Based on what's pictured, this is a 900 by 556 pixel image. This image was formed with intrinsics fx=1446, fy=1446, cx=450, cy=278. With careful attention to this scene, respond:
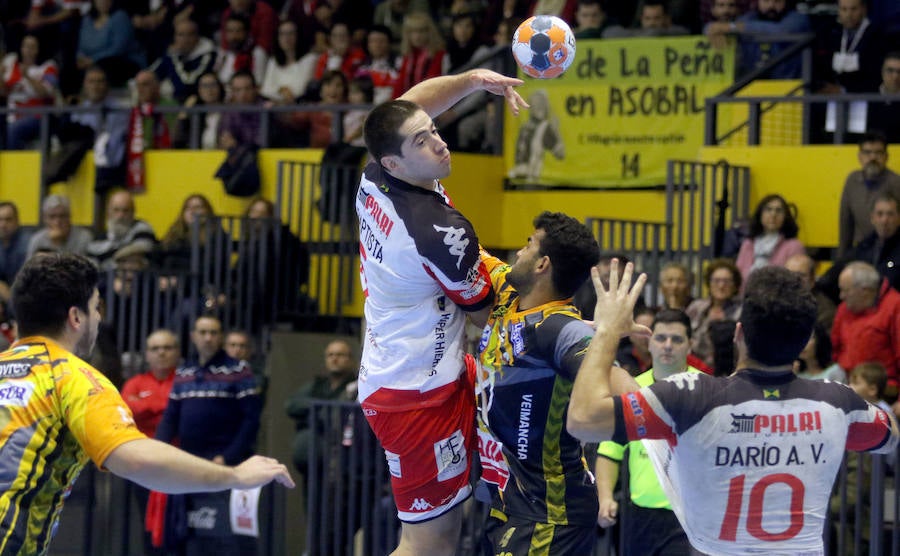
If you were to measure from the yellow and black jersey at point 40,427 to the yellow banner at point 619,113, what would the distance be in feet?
30.4

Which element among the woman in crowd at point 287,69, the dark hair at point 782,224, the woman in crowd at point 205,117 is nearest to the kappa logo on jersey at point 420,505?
the dark hair at point 782,224

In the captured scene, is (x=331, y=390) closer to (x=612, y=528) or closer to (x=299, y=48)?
(x=612, y=528)

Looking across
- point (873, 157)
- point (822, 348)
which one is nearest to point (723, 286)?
point (822, 348)

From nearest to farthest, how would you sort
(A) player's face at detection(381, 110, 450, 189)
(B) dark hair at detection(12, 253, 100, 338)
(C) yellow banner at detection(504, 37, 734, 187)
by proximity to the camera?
(B) dark hair at detection(12, 253, 100, 338), (A) player's face at detection(381, 110, 450, 189), (C) yellow banner at detection(504, 37, 734, 187)

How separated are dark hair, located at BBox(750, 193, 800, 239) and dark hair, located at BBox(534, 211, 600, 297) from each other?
240 inches

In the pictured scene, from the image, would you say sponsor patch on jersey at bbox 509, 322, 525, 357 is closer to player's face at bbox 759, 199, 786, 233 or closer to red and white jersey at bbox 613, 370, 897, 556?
red and white jersey at bbox 613, 370, 897, 556

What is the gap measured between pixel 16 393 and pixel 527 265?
6.66 feet

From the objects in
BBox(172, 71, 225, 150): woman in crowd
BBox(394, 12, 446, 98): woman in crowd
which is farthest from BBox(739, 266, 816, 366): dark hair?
BBox(172, 71, 225, 150): woman in crowd

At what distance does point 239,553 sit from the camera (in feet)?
33.3

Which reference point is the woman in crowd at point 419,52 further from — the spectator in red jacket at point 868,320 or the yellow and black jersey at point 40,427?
the yellow and black jersey at point 40,427

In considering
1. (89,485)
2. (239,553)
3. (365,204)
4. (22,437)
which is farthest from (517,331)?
(89,485)

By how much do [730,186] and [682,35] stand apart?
177 cm

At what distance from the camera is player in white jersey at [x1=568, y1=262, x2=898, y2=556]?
4676mm

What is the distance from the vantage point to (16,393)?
486 centimetres
